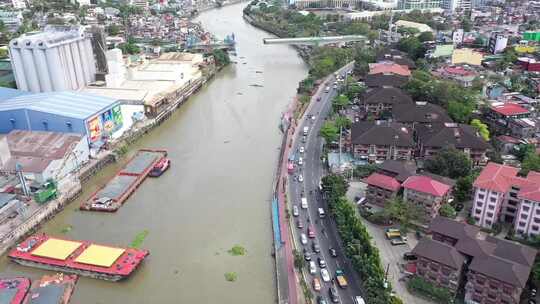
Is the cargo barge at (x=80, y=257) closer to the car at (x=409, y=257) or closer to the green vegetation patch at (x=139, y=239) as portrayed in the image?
the green vegetation patch at (x=139, y=239)

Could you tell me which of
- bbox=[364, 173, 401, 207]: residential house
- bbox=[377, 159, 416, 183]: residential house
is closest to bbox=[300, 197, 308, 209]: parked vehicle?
bbox=[364, 173, 401, 207]: residential house

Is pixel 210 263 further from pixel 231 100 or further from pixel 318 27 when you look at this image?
pixel 318 27

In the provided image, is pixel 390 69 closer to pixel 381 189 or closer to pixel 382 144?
pixel 382 144

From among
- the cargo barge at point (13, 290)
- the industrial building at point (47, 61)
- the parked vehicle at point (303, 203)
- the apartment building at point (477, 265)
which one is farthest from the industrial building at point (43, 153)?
the apartment building at point (477, 265)

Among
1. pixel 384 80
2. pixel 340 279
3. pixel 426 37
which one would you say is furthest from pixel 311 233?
pixel 426 37

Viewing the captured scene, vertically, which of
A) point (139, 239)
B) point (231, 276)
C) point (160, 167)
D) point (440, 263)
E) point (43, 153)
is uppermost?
point (43, 153)

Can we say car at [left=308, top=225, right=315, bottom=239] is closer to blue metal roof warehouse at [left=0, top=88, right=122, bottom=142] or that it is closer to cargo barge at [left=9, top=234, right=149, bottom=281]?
cargo barge at [left=9, top=234, right=149, bottom=281]
